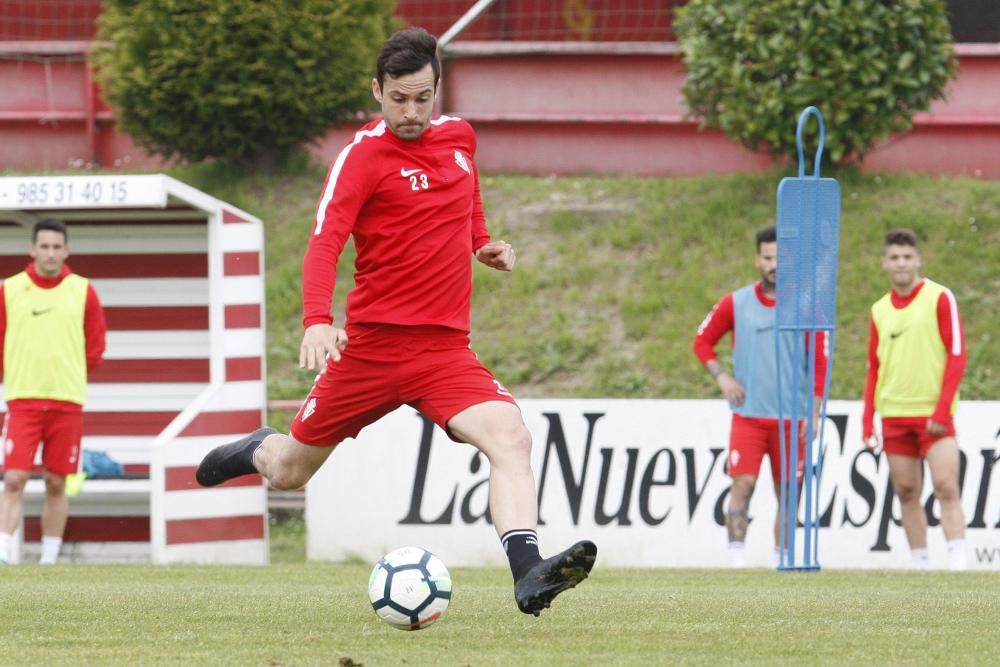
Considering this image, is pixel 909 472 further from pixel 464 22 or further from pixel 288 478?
pixel 464 22

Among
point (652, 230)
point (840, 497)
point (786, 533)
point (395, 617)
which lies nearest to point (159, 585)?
point (395, 617)

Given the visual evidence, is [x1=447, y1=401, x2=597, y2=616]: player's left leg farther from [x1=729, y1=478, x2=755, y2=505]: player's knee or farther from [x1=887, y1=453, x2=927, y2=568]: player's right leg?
[x1=887, y1=453, x2=927, y2=568]: player's right leg

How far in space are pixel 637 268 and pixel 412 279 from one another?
988 centimetres

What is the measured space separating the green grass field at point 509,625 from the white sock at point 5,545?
9.17 ft

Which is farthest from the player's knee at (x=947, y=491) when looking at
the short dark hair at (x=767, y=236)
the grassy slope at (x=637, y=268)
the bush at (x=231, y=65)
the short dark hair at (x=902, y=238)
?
the bush at (x=231, y=65)

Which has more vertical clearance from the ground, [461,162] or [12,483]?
[461,162]

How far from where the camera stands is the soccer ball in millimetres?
6340

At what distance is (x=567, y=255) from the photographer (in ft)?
54.9

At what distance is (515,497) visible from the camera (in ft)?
21.0

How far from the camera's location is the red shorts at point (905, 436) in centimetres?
1160

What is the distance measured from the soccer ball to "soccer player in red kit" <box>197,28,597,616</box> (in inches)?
11.5

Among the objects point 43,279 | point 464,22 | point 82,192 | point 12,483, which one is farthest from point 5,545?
Answer: point 464,22

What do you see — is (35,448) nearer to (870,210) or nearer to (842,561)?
(842,561)

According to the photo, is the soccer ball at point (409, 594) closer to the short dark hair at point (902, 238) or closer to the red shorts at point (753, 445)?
the red shorts at point (753, 445)
